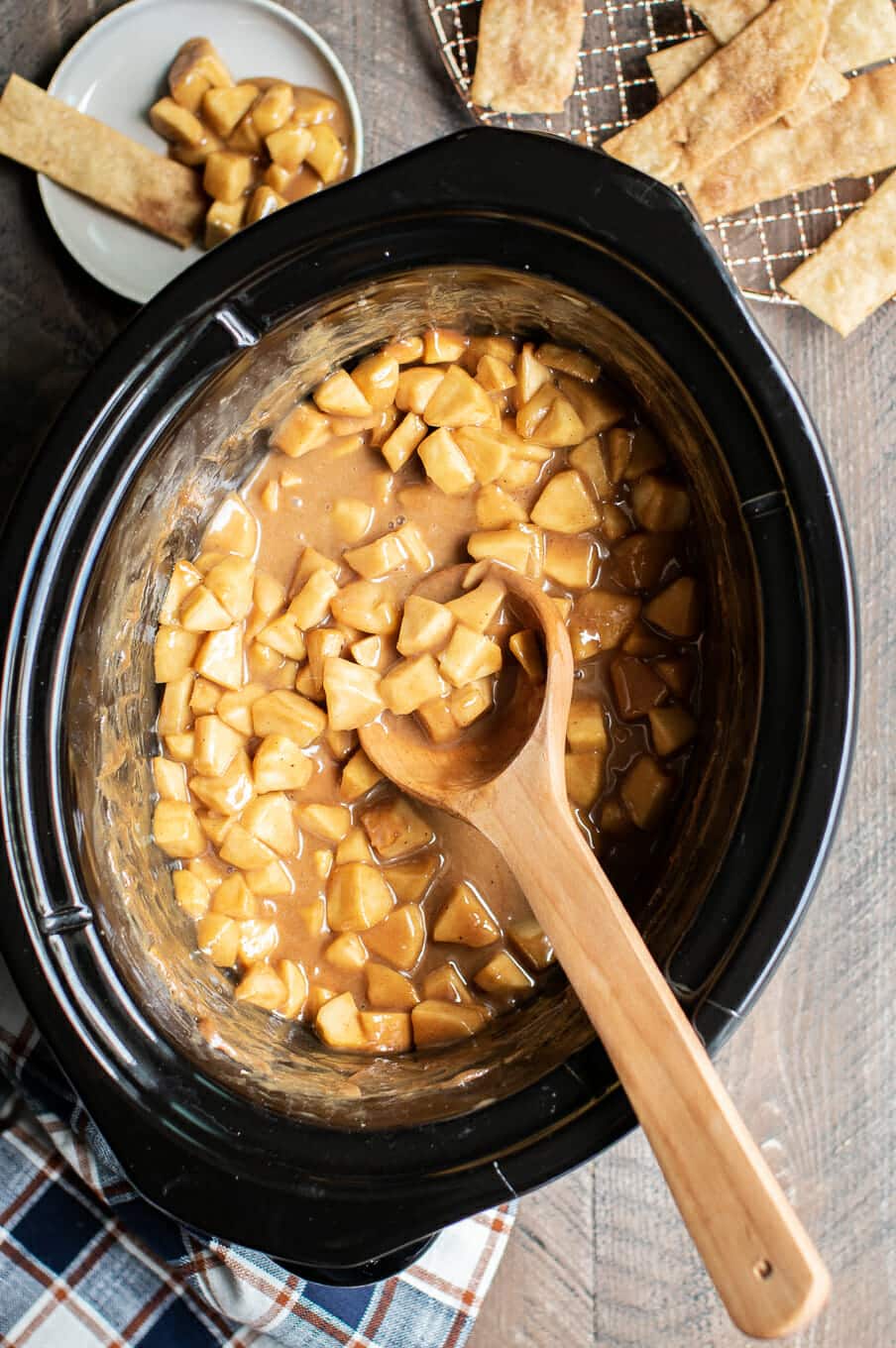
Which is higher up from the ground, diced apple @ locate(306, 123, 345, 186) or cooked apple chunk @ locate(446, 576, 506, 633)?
diced apple @ locate(306, 123, 345, 186)

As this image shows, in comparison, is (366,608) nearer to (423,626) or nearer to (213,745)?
(423,626)

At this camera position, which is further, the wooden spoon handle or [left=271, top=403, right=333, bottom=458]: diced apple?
[left=271, top=403, right=333, bottom=458]: diced apple

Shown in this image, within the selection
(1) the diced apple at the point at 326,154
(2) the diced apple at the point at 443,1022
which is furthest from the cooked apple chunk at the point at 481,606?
(1) the diced apple at the point at 326,154

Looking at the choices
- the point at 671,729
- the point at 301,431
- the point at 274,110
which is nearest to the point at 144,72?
the point at 274,110

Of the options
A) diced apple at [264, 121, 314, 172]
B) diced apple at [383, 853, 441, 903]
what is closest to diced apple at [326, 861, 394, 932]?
diced apple at [383, 853, 441, 903]

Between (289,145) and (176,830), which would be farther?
(289,145)

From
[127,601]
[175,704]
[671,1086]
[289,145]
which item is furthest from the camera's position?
[289,145]

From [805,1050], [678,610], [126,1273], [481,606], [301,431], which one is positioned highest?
[301,431]

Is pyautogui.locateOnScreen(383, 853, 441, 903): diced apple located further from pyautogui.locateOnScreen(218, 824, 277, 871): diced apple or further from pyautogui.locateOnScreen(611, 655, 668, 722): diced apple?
pyautogui.locateOnScreen(611, 655, 668, 722): diced apple
